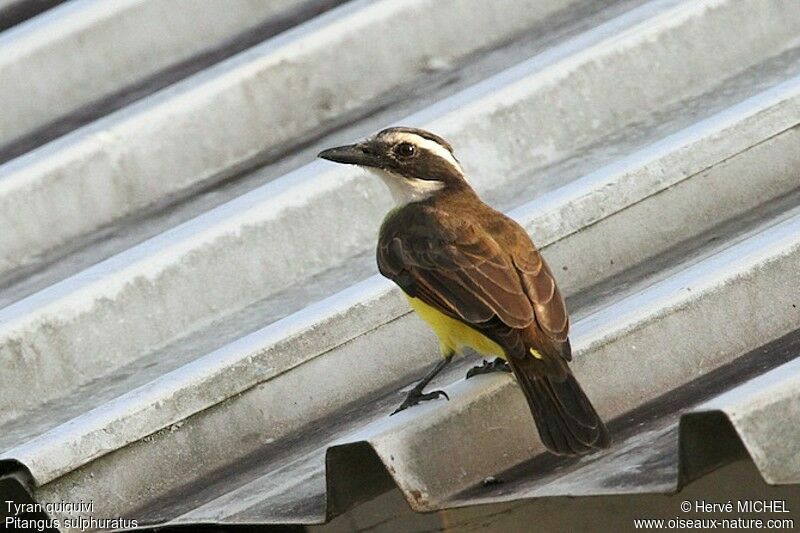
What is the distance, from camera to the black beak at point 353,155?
15.7ft

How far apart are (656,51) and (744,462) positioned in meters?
2.32

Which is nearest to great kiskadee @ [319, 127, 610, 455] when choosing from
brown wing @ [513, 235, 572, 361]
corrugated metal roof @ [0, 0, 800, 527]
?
brown wing @ [513, 235, 572, 361]

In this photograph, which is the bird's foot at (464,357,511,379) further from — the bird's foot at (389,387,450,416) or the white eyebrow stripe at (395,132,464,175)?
the white eyebrow stripe at (395,132,464,175)

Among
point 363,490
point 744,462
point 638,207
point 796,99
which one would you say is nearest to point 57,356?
point 363,490

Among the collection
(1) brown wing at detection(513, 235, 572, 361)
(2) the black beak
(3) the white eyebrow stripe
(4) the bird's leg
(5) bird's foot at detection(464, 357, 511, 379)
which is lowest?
(5) bird's foot at detection(464, 357, 511, 379)

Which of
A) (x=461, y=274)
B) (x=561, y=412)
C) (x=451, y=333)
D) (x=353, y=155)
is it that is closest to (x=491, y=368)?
(x=451, y=333)

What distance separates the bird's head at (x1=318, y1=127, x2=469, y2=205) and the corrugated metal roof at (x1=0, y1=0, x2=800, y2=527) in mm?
192

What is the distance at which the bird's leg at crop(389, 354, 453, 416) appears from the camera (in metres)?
4.01

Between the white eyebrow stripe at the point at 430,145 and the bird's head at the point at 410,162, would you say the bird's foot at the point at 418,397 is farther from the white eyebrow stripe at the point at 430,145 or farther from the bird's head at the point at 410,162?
the white eyebrow stripe at the point at 430,145

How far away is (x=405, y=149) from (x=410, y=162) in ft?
0.24

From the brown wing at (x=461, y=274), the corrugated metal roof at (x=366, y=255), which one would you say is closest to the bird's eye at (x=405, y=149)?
the corrugated metal roof at (x=366, y=255)

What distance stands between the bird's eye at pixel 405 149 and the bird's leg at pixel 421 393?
31.6 inches

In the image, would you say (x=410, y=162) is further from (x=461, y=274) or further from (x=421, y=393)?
(x=421, y=393)

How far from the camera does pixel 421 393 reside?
4.15 meters
